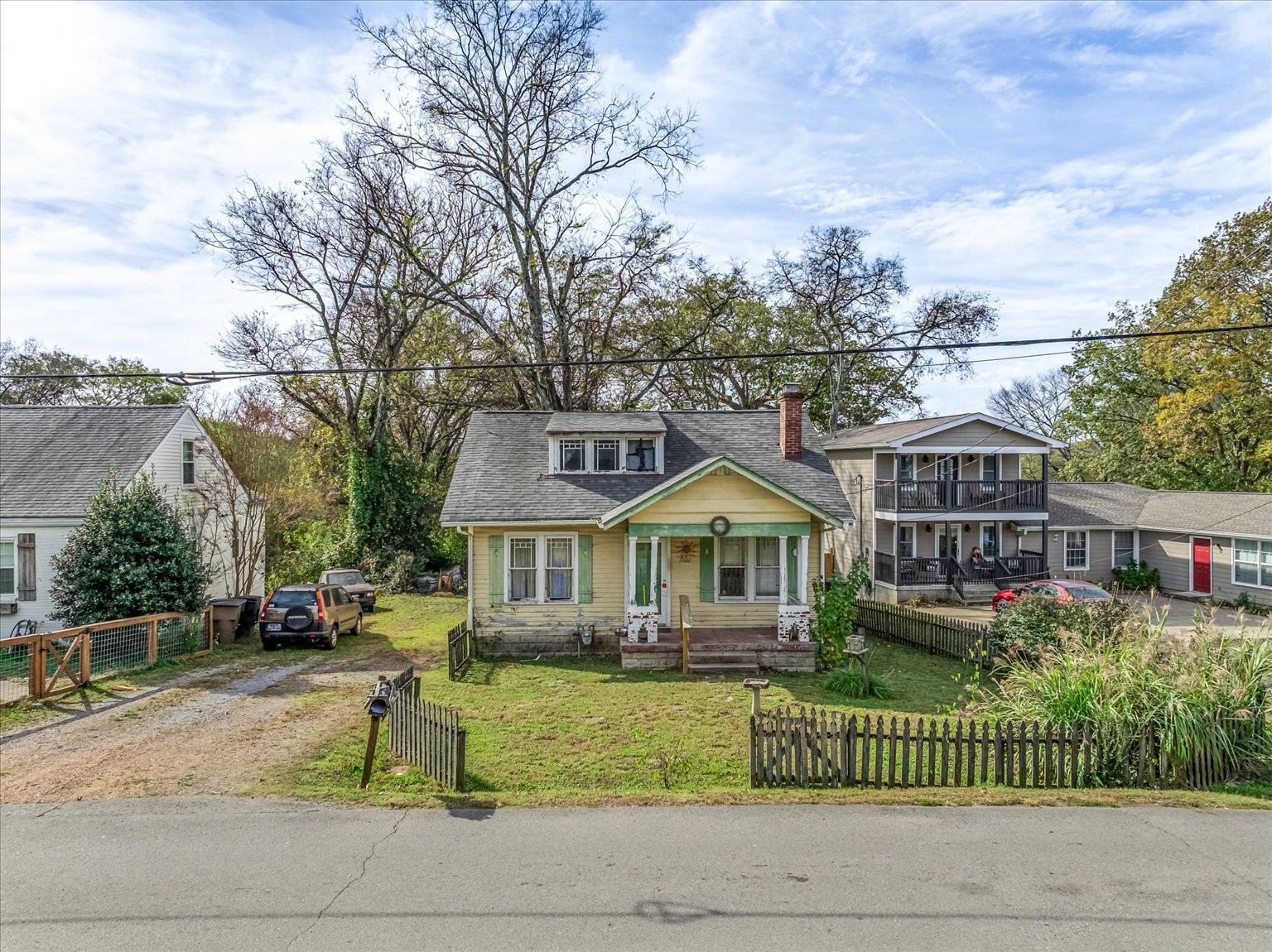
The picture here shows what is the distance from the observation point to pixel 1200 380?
29.8 meters

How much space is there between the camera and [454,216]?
1313 inches

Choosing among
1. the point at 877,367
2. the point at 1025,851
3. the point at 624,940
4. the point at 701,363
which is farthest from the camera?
the point at 877,367

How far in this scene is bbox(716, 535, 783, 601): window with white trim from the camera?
18078 millimetres

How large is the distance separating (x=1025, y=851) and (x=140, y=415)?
25.0 meters

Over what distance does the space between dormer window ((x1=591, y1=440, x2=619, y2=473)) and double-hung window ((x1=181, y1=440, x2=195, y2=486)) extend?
13.4m

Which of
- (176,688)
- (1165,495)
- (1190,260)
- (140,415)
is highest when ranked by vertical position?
(1190,260)

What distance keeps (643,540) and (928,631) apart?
784 cm

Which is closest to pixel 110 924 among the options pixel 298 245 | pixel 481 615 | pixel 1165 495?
pixel 481 615

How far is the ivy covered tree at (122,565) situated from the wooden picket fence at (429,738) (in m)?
10.1

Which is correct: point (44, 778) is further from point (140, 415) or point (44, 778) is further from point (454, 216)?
point (454, 216)

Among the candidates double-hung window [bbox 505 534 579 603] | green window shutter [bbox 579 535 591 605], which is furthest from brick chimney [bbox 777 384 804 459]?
double-hung window [bbox 505 534 579 603]

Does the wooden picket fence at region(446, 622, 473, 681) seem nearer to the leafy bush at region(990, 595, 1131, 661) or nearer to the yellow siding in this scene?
the yellow siding

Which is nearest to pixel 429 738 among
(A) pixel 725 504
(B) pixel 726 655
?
(B) pixel 726 655

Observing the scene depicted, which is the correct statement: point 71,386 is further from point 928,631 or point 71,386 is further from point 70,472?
point 928,631
